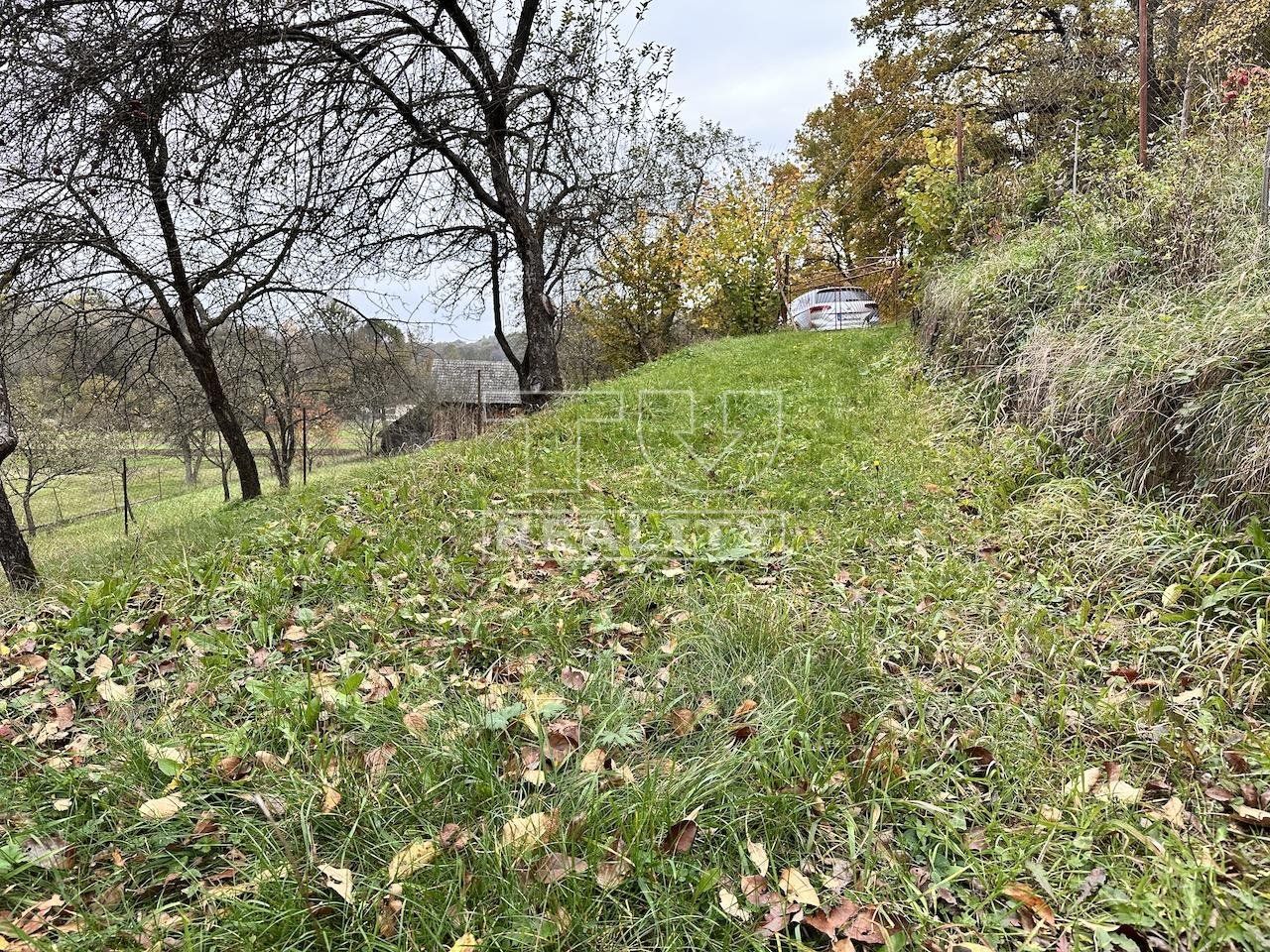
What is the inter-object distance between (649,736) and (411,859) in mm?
770

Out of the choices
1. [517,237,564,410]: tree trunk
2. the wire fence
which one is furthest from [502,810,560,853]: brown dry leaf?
the wire fence

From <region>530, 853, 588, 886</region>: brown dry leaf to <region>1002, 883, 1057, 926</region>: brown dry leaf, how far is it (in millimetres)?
1023

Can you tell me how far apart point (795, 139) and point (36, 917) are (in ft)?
81.5

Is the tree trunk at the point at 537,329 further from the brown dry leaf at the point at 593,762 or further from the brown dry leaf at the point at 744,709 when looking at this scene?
the brown dry leaf at the point at 593,762

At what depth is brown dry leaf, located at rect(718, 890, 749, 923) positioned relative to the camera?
1354mm

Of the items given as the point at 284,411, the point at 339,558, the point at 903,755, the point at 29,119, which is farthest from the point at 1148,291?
the point at 284,411

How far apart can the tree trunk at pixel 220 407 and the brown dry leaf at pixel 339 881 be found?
297 inches

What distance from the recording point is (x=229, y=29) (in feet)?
15.1

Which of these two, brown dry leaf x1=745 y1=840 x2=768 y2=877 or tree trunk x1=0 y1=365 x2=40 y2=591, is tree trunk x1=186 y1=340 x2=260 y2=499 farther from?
brown dry leaf x1=745 y1=840 x2=768 y2=877

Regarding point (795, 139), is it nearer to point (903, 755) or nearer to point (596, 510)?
point (596, 510)

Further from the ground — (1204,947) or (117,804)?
(117,804)

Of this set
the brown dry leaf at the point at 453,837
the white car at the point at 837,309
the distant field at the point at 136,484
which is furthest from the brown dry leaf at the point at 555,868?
the distant field at the point at 136,484

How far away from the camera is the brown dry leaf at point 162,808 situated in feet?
5.09

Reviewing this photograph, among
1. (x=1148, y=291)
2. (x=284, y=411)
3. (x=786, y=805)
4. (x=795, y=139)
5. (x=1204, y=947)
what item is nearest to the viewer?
(x=1204, y=947)
